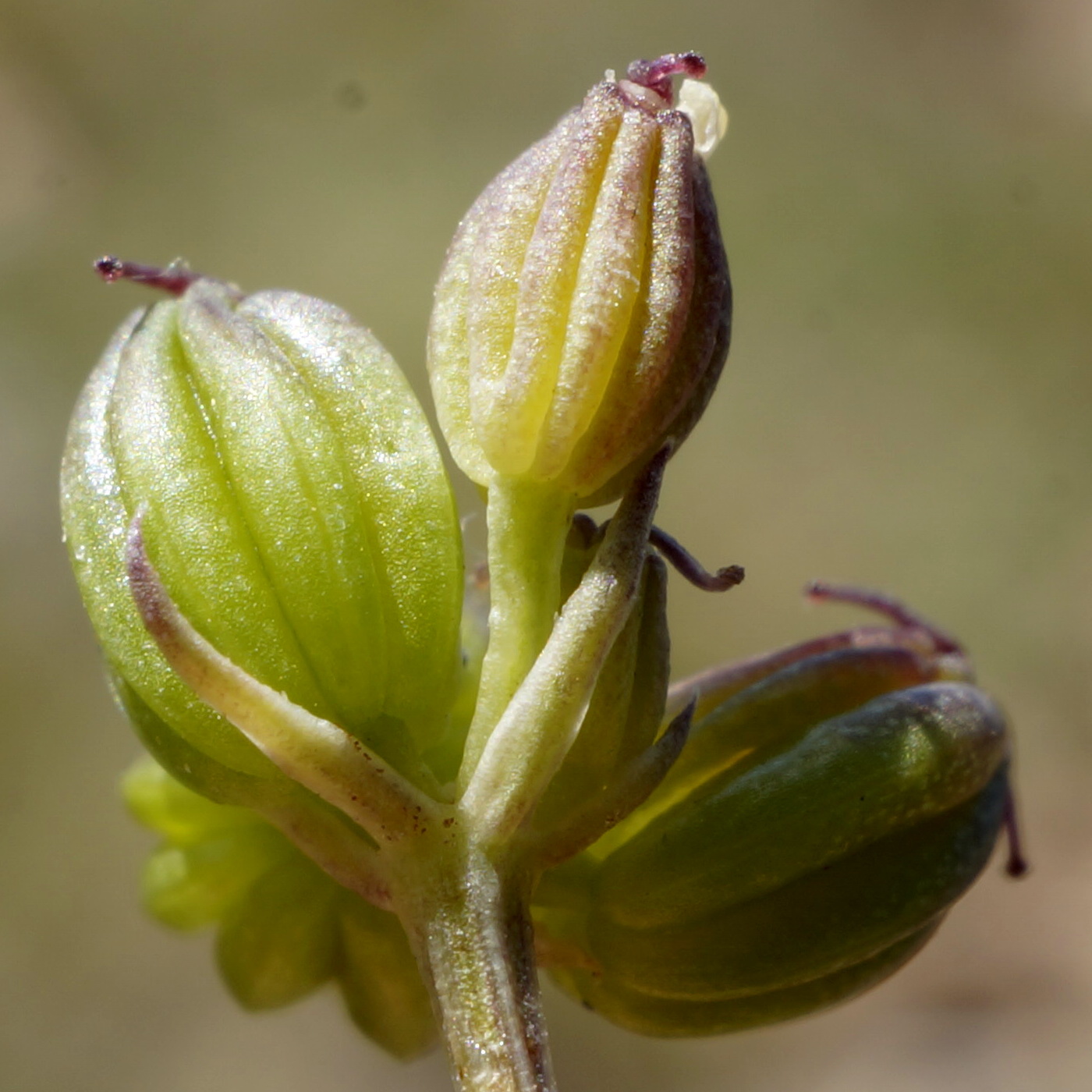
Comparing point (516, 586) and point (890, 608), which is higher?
point (516, 586)

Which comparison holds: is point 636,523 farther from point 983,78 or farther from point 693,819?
point 983,78

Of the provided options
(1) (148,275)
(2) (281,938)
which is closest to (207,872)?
(2) (281,938)

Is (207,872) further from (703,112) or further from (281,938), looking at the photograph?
(703,112)

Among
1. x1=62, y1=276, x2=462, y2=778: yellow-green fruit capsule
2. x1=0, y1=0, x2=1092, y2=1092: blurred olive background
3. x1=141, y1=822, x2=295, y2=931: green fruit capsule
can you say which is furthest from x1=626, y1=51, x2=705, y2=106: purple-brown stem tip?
x1=0, y1=0, x2=1092, y2=1092: blurred olive background

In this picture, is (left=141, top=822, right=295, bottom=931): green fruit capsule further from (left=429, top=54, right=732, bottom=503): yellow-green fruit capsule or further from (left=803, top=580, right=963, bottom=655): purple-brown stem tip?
(left=803, top=580, right=963, bottom=655): purple-brown stem tip

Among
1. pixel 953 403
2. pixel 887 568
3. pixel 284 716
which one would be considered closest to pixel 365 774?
pixel 284 716

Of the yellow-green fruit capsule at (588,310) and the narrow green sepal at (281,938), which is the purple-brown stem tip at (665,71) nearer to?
the yellow-green fruit capsule at (588,310)
